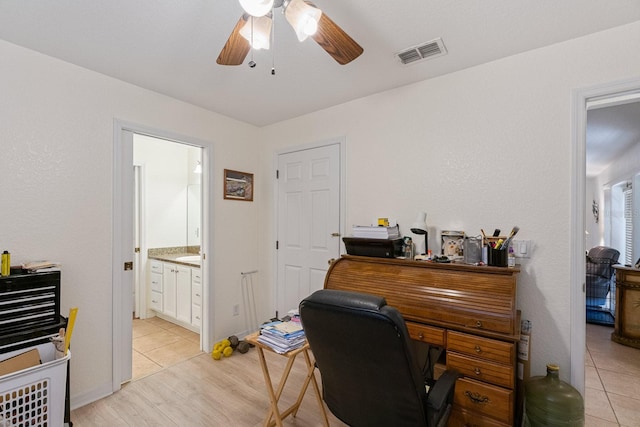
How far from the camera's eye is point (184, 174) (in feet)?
15.2

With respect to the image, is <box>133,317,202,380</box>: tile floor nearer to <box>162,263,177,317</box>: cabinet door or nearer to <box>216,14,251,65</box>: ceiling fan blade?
<box>162,263,177,317</box>: cabinet door

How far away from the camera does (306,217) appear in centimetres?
329

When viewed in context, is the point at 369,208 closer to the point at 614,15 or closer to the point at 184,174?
the point at 614,15

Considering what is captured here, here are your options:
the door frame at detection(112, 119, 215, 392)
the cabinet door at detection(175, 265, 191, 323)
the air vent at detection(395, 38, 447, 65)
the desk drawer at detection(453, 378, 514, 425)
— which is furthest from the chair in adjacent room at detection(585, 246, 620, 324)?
the door frame at detection(112, 119, 215, 392)

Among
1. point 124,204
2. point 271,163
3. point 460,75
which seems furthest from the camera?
point 271,163

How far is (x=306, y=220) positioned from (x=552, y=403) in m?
2.41

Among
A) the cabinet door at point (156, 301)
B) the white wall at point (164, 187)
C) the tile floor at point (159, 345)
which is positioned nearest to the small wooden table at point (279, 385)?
the tile floor at point (159, 345)

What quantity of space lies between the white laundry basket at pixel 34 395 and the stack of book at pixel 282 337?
119 cm

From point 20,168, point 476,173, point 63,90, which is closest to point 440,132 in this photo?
point 476,173

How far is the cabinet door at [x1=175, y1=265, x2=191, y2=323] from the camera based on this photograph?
3656mm

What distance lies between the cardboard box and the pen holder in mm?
2871

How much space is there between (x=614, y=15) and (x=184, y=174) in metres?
4.87

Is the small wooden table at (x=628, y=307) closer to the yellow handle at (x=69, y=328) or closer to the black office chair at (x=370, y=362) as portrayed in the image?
the black office chair at (x=370, y=362)

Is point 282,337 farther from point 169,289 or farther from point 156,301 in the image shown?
point 156,301
